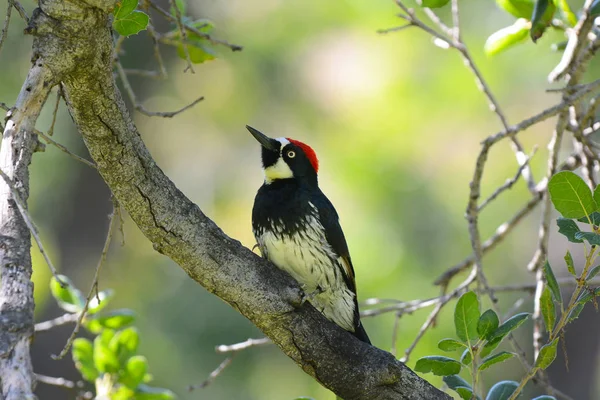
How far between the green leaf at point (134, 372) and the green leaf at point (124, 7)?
4.97 feet

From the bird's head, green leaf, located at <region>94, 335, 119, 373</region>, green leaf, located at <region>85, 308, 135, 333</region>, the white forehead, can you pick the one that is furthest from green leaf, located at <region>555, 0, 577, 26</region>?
green leaf, located at <region>94, 335, 119, 373</region>

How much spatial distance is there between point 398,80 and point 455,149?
1.19m

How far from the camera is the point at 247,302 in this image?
2.51 meters

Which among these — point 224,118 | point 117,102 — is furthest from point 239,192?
point 117,102

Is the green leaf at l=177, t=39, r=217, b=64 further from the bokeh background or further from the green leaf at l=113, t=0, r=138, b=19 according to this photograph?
the bokeh background

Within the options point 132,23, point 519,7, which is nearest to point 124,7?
point 132,23

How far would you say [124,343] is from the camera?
10.5ft

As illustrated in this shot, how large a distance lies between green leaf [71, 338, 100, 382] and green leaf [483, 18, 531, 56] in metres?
2.26

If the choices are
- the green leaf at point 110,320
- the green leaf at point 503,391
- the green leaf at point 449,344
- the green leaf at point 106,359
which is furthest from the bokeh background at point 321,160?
the green leaf at point 449,344

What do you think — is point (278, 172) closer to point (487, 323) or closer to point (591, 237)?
point (487, 323)

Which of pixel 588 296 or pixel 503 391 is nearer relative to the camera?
pixel 588 296

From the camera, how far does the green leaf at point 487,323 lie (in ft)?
7.63

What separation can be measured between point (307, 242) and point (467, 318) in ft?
4.17

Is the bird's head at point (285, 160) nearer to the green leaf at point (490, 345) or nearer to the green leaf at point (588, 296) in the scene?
the green leaf at point (490, 345)
